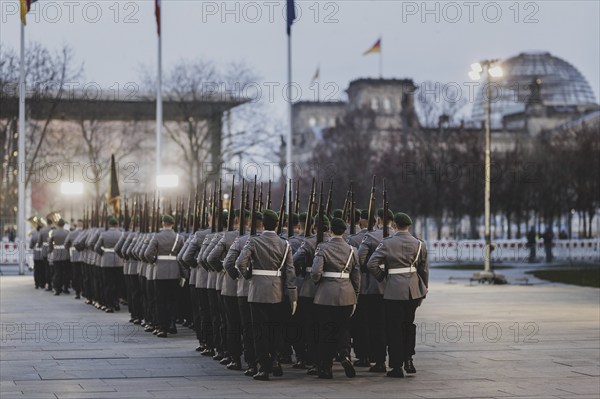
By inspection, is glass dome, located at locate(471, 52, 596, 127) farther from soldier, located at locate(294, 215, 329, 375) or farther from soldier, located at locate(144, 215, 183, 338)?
soldier, located at locate(294, 215, 329, 375)

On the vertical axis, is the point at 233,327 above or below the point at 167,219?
below

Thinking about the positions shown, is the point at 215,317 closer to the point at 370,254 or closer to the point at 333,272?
the point at 370,254

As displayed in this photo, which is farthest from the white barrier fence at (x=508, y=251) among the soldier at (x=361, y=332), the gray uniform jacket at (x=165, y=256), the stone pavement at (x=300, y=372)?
the soldier at (x=361, y=332)

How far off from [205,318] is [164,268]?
2.88 metres

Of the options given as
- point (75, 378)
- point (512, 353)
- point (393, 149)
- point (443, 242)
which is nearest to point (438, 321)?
point (512, 353)

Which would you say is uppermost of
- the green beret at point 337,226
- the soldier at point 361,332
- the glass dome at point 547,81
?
the glass dome at point 547,81

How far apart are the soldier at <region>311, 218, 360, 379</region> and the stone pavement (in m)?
0.34

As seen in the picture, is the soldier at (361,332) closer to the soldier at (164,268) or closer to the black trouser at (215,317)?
the black trouser at (215,317)

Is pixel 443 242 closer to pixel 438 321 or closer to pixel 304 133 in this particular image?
pixel 438 321

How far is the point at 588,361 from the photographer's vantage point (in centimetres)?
1817

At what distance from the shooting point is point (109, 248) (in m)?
28.4

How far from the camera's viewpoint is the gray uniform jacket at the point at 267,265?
16.1 m

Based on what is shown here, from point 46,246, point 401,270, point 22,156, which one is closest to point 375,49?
point 22,156

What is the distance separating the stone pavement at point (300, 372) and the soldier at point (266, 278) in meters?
0.52
